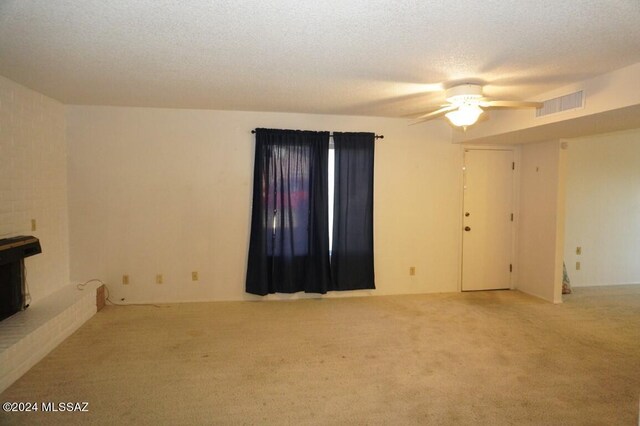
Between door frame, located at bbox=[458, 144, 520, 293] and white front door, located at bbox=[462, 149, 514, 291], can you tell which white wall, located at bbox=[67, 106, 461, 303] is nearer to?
door frame, located at bbox=[458, 144, 520, 293]

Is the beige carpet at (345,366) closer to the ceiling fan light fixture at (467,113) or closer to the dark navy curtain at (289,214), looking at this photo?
the dark navy curtain at (289,214)

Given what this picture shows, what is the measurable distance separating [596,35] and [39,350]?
4.65 metres

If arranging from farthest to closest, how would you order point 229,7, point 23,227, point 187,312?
point 187,312
point 23,227
point 229,7

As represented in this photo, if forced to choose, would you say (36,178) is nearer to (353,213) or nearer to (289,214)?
(289,214)

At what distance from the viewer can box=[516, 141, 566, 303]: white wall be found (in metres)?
4.58

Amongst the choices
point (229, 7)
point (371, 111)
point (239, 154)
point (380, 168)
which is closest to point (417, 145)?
point (380, 168)

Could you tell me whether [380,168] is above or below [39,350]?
above

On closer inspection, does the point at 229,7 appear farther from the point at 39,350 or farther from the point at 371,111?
the point at 39,350

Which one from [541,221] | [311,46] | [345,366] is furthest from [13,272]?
[541,221]

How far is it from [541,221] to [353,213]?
2.56 meters

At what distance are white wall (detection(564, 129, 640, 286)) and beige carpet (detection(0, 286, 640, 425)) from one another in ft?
3.82

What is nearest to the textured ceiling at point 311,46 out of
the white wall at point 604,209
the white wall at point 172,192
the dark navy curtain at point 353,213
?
the white wall at point 172,192

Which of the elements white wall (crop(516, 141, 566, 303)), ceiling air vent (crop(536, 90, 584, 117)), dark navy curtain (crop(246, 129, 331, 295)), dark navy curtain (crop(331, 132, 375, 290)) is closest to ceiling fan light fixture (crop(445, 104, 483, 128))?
ceiling air vent (crop(536, 90, 584, 117))

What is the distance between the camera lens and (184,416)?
89.9 inches
